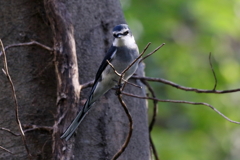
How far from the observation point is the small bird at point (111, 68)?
2.62 metres

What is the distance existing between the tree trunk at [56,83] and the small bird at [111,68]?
55mm

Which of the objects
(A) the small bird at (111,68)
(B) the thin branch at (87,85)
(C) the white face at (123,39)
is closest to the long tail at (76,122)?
(A) the small bird at (111,68)

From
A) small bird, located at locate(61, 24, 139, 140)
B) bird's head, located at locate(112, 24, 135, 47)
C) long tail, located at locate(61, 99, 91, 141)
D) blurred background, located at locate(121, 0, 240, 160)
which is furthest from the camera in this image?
blurred background, located at locate(121, 0, 240, 160)

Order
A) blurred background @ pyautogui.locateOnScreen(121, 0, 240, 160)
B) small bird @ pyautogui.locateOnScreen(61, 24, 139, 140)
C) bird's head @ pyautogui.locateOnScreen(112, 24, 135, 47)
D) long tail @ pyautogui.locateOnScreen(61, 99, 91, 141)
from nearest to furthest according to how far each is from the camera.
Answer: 1. long tail @ pyautogui.locateOnScreen(61, 99, 91, 141)
2. small bird @ pyautogui.locateOnScreen(61, 24, 139, 140)
3. bird's head @ pyautogui.locateOnScreen(112, 24, 135, 47)
4. blurred background @ pyautogui.locateOnScreen(121, 0, 240, 160)

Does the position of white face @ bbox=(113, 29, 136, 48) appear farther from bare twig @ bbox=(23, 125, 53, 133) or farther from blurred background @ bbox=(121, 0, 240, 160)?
blurred background @ bbox=(121, 0, 240, 160)

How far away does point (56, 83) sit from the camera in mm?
2719

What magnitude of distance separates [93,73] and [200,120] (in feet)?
7.95

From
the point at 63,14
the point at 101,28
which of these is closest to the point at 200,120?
the point at 101,28

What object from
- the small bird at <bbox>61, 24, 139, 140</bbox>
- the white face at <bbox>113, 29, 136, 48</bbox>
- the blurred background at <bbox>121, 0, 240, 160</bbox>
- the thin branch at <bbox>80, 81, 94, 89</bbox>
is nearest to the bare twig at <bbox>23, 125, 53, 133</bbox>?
the small bird at <bbox>61, 24, 139, 140</bbox>

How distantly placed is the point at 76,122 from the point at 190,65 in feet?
8.75

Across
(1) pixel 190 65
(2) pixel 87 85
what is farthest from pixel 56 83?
(1) pixel 190 65

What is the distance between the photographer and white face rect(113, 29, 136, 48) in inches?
111

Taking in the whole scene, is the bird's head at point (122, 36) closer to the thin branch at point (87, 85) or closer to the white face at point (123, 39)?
the white face at point (123, 39)

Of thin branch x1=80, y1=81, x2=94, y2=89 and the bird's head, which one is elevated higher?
the bird's head
